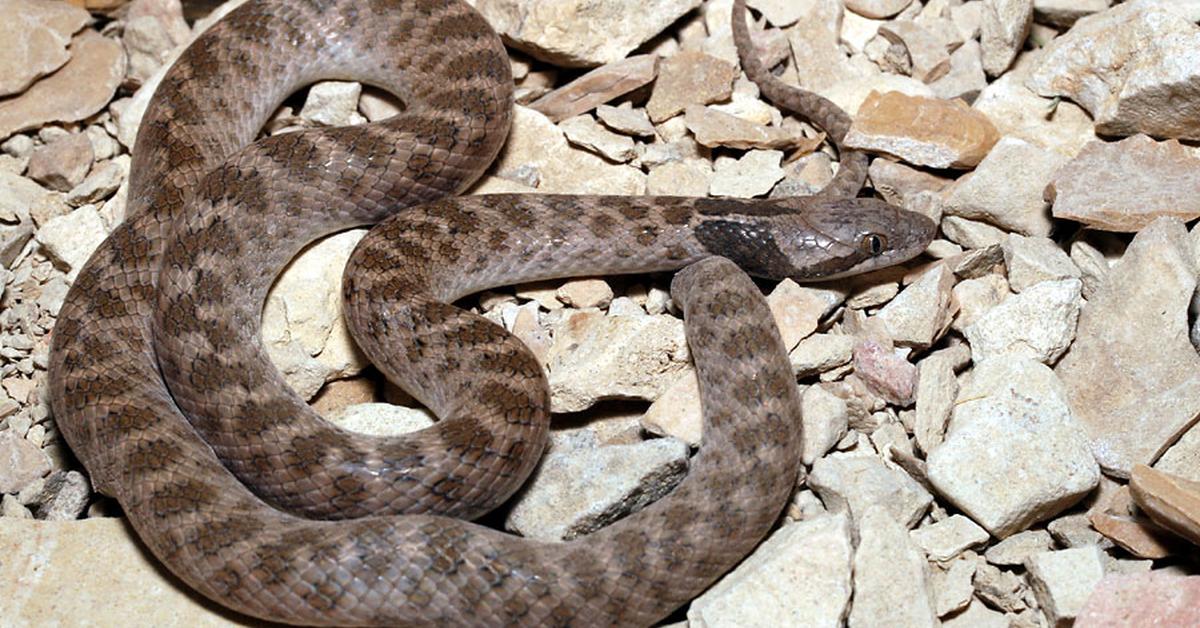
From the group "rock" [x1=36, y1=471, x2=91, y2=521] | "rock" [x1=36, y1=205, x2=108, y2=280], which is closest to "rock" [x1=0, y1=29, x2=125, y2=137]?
"rock" [x1=36, y1=205, x2=108, y2=280]

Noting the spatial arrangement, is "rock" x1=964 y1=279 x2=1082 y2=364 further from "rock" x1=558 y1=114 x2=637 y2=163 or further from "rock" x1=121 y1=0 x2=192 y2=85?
"rock" x1=121 y1=0 x2=192 y2=85

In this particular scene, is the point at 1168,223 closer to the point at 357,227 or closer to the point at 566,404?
the point at 566,404

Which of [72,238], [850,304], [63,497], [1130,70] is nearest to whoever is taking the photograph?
[63,497]

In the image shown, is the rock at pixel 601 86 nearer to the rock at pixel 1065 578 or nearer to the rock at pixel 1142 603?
the rock at pixel 1065 578

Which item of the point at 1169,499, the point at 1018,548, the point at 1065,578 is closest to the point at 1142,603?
the point at 1065,578

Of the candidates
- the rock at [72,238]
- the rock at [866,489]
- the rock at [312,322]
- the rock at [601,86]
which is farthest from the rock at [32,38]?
the rock at [866,489]

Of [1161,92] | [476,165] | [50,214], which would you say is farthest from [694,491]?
[50,214]

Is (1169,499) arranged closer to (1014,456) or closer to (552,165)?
(1014,456)
